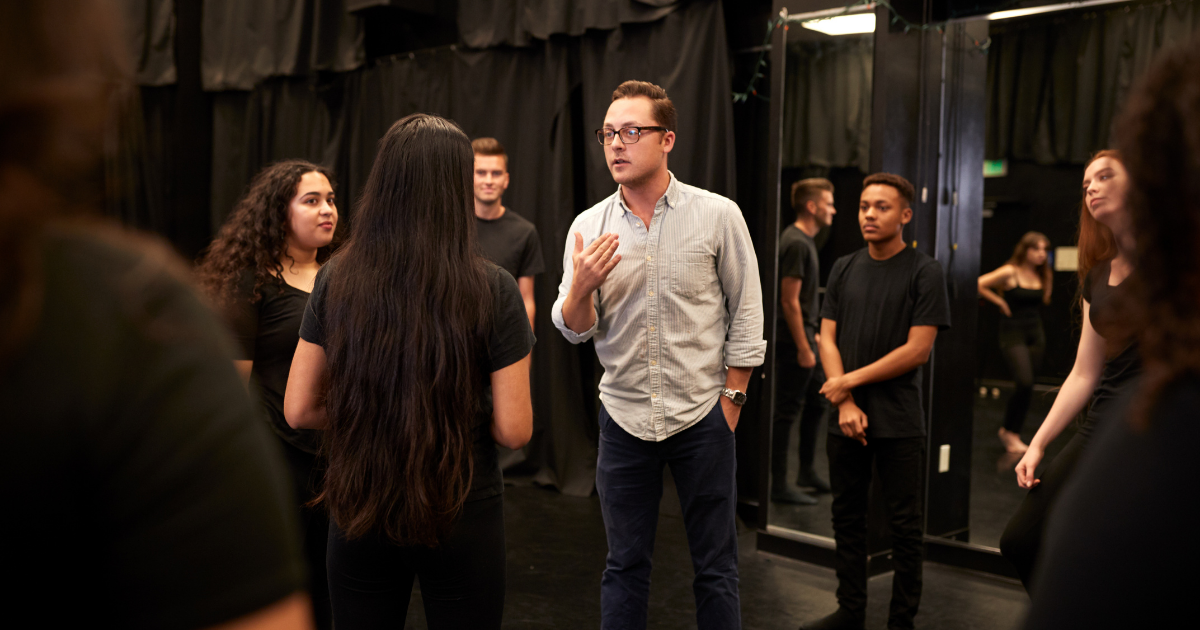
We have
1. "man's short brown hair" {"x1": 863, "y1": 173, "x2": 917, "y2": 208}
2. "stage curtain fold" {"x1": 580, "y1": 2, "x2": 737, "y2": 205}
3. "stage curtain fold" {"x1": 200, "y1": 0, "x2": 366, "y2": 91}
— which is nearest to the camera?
"man's short brown hair" {"x1": 863, "y1": 173, "x2": 917, "y2": 208}

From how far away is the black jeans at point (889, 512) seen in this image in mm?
2971

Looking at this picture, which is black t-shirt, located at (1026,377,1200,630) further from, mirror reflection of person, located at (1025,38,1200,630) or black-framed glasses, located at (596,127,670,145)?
black-framed glasses, located at (596,127,670,145)

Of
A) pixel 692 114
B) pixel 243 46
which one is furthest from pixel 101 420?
pixel 243 46

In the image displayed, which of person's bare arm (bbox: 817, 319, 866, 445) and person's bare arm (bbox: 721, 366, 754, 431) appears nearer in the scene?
person's bare arm (bbox: 721, 366, 754, 431)

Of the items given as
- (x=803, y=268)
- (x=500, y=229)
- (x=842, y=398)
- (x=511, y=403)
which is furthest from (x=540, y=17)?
(x=511, y=403)

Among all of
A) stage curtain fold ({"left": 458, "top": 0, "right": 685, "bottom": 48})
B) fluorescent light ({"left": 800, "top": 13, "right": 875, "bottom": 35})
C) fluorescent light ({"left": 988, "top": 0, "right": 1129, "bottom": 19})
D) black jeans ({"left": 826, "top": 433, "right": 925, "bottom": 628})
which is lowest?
black jeans ({"left": 826, "top": 433, "right": 925, "bottom": 628})

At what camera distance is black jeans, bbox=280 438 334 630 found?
218cm

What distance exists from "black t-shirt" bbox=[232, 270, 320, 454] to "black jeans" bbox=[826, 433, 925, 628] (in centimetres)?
196

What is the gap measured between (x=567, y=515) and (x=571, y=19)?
2686 mm

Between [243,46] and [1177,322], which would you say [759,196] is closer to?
[1177,322]

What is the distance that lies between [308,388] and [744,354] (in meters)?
1.22

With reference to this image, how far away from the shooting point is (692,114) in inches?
164

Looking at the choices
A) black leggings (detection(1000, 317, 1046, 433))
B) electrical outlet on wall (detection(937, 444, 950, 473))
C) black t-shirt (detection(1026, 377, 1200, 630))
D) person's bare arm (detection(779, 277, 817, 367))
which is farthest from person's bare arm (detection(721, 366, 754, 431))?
black leggings (detection(1000, 317, 1046, 433))

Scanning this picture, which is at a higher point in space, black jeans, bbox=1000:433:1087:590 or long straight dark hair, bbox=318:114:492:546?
long straight dark hair, bbox=318:114:492:546
